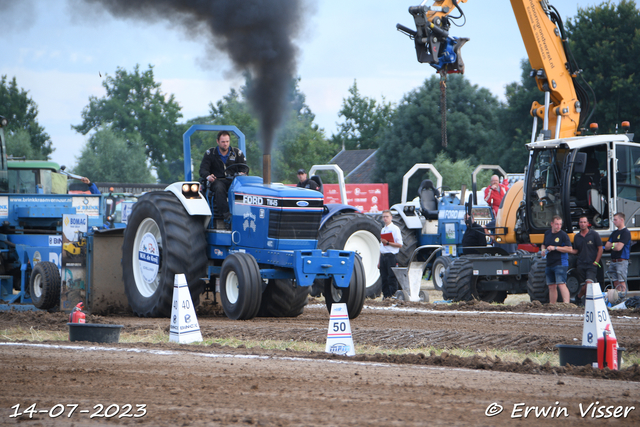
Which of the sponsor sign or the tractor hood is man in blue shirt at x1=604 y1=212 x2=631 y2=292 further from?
the sponsor sign

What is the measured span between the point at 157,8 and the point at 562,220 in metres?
7.22

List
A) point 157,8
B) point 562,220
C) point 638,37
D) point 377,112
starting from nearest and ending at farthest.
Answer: point 157,8 → point 562,220 → point 638,37 → point 377,112

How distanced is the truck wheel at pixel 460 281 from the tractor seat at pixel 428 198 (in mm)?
4935

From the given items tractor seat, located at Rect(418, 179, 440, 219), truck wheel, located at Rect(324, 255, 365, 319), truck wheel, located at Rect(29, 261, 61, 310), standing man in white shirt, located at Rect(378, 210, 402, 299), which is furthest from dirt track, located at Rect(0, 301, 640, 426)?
tractor seat, located at Rect(418, 179, 440, 219)

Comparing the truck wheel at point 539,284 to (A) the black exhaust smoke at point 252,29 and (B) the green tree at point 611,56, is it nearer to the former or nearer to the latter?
(A) the black exhaust smoke at point 252,29

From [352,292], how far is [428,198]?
9.19m

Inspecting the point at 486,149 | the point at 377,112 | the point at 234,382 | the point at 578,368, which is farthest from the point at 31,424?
the point at 377,112

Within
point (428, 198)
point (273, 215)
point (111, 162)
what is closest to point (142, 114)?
point (111, 162)

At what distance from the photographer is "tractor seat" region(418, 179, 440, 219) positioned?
60.3ft

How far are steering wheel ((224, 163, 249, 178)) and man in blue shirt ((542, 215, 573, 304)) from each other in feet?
15.9

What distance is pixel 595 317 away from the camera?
21.3ft

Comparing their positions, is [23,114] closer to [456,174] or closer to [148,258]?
[456,174]

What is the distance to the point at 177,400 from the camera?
483cm

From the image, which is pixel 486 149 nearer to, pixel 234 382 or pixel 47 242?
pixel 47 242
